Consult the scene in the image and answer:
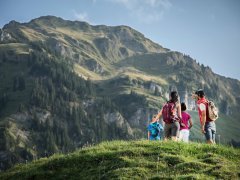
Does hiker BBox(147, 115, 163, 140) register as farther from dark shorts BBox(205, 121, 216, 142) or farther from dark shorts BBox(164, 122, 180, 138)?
dark shorts BBox(205, 121, 216, 142)

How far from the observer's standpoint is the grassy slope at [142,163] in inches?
644

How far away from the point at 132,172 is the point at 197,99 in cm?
871

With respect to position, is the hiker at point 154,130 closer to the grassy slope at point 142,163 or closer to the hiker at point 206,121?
the hiker at point 206,121

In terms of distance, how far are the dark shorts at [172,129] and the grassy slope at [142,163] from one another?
299 centimetres

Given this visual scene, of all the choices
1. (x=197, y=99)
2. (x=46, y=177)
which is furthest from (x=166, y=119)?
(x=46, y=177)

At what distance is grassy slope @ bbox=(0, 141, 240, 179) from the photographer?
1636cm

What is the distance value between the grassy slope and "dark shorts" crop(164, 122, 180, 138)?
9.79 ft

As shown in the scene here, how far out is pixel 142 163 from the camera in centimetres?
1795

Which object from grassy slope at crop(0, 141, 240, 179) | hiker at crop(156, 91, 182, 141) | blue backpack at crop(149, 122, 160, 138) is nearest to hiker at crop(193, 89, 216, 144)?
hiker at crop(156, 91, 182, 141)

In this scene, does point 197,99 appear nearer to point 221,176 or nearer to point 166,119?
point 166,119

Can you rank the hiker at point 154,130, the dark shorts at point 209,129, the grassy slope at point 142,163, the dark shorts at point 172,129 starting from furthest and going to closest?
the hiker at point 154,130 → the dark shorts at point 172,129 → the dark shorts at point 209,129 → the grassy slope at point 142,163

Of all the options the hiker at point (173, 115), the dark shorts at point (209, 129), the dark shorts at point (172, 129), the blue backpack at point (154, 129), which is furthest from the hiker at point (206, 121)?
the blue backpack at point (154, 129)

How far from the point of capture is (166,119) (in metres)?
23.5

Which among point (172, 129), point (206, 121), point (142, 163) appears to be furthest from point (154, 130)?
point (142, 163)
